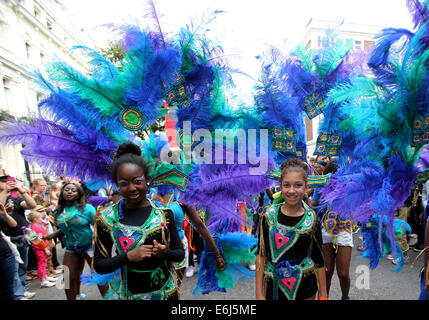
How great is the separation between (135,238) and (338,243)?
2.15 meters

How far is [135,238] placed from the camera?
1395 mm

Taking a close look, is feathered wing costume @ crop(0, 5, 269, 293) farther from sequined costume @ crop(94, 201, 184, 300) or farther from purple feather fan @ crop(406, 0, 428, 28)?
purple feather fan @ crop(406, 0, 428, 28)

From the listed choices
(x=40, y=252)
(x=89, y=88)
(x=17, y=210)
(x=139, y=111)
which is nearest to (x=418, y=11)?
(x=139, y=111)

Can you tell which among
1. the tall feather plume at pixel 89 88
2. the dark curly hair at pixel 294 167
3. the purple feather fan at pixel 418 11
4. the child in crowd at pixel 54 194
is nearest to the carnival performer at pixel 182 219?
the tall feather plume at pixel 89 88

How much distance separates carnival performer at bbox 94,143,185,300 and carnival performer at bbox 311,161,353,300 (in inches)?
69.4

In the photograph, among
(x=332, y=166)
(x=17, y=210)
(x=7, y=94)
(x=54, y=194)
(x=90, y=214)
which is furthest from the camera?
(x=7, y=94)

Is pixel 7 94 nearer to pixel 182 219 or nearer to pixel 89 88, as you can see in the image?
pixel 89 88

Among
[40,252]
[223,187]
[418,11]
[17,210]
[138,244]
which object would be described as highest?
[418,11]

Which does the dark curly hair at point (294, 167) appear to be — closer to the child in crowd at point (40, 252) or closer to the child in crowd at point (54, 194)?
the child in crowd at point (40, 252)

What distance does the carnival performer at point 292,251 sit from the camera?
159 cm

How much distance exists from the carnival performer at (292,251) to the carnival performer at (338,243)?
1.06 meters
